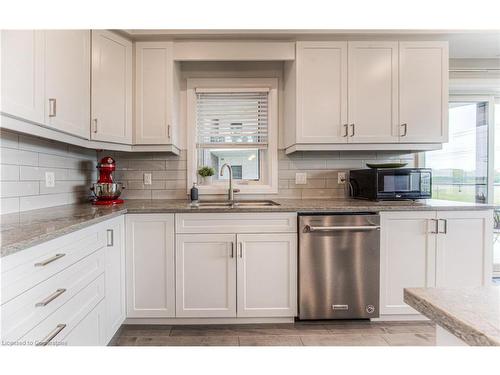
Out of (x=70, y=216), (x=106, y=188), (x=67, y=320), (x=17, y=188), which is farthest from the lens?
(x=106, y=188)

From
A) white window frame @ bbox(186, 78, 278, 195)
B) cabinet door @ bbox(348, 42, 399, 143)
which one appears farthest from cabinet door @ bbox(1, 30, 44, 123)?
cabinet door @ bbox(348, 42, 399, 143)

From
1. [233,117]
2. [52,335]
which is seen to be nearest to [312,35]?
[233,117]

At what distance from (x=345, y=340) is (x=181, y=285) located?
121 cm

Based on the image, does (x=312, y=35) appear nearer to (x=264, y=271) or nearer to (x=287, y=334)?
(x=264, y=271)

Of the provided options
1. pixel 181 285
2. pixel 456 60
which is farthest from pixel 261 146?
pixel 456 60

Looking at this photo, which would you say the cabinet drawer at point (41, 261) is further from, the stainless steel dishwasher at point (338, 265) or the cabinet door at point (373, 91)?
the cabinet door at point (373, 91)

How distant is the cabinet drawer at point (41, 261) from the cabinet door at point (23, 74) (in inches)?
25.9

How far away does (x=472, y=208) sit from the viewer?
1.98 metres

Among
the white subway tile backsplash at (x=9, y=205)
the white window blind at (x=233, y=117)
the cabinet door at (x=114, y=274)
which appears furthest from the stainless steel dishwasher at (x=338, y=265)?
the white subway tile backsplash at (x=9, y=205)

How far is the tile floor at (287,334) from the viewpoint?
183 centimetres

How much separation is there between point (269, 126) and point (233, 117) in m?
0.37

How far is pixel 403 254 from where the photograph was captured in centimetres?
200
